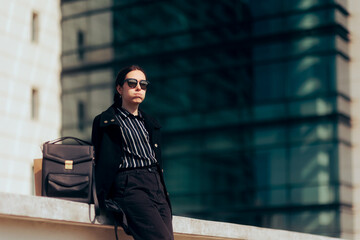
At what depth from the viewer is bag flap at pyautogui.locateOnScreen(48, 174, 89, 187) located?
14.4 feet

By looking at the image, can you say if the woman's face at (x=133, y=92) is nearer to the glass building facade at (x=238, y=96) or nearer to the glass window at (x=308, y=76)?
the glass building facade at (x=238, y=96)

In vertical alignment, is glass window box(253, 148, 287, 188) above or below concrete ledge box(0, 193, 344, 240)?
above

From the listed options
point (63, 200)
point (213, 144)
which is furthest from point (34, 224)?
point (213, 144)

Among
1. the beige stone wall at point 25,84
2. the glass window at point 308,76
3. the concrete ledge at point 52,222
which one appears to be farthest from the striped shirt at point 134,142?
the beige stone wall at point 25,84

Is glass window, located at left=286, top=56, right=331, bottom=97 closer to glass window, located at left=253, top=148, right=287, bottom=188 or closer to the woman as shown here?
glass window, located at left=253, top=148, right=287, bottom=188

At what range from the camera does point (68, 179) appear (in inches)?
175

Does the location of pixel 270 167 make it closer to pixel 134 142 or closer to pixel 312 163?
pixel 312 163

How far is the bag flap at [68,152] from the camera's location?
4445mm

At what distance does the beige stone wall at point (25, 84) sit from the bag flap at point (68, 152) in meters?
18.8

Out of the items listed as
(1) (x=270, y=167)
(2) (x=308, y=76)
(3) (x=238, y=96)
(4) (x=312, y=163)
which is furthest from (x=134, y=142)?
(3) (x=238, y=96)

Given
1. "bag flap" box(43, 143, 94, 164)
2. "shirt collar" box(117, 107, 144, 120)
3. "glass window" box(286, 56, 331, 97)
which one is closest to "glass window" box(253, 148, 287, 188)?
"glass window" box(286, 56, 331, 97)

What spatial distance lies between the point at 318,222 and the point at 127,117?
56.4 feet

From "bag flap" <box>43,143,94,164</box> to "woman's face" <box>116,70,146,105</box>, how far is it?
14.8 inches

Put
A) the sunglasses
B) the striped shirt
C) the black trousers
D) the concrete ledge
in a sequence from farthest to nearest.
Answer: the sunglasses < the striped shirt < the black trousers < the concrete ledge
